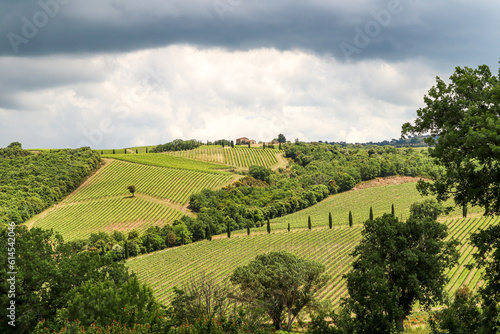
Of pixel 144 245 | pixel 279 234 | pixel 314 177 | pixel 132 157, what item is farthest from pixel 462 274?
pixel 132 157

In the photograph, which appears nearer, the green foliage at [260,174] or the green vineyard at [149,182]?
the green vineyard at [149,182]

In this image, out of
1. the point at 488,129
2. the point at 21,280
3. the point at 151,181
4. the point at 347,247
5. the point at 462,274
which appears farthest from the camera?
the point at 151,181

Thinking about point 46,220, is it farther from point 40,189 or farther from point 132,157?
point 132,157

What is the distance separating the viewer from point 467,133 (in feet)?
50.0

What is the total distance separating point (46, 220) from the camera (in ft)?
366

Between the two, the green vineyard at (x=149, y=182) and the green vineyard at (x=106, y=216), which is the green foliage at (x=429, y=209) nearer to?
the green vineyard at (x=106, y=216)

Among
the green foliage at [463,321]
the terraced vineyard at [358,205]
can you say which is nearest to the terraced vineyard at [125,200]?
the terraced vineyard at [358,205]

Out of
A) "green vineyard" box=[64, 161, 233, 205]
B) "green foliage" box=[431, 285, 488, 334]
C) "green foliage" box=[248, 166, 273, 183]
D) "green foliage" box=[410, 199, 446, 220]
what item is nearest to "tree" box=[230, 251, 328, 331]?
"green foliage" box=[431, 285, 488, 334]

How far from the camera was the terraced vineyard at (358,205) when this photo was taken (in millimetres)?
102562

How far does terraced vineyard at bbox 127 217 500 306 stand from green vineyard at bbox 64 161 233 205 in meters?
46.3

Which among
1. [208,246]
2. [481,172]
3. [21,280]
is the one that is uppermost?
[481,172]

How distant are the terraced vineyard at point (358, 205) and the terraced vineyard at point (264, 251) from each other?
32.9 ft

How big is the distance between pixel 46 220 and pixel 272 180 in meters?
85.2

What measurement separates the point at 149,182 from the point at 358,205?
77.1 meters
